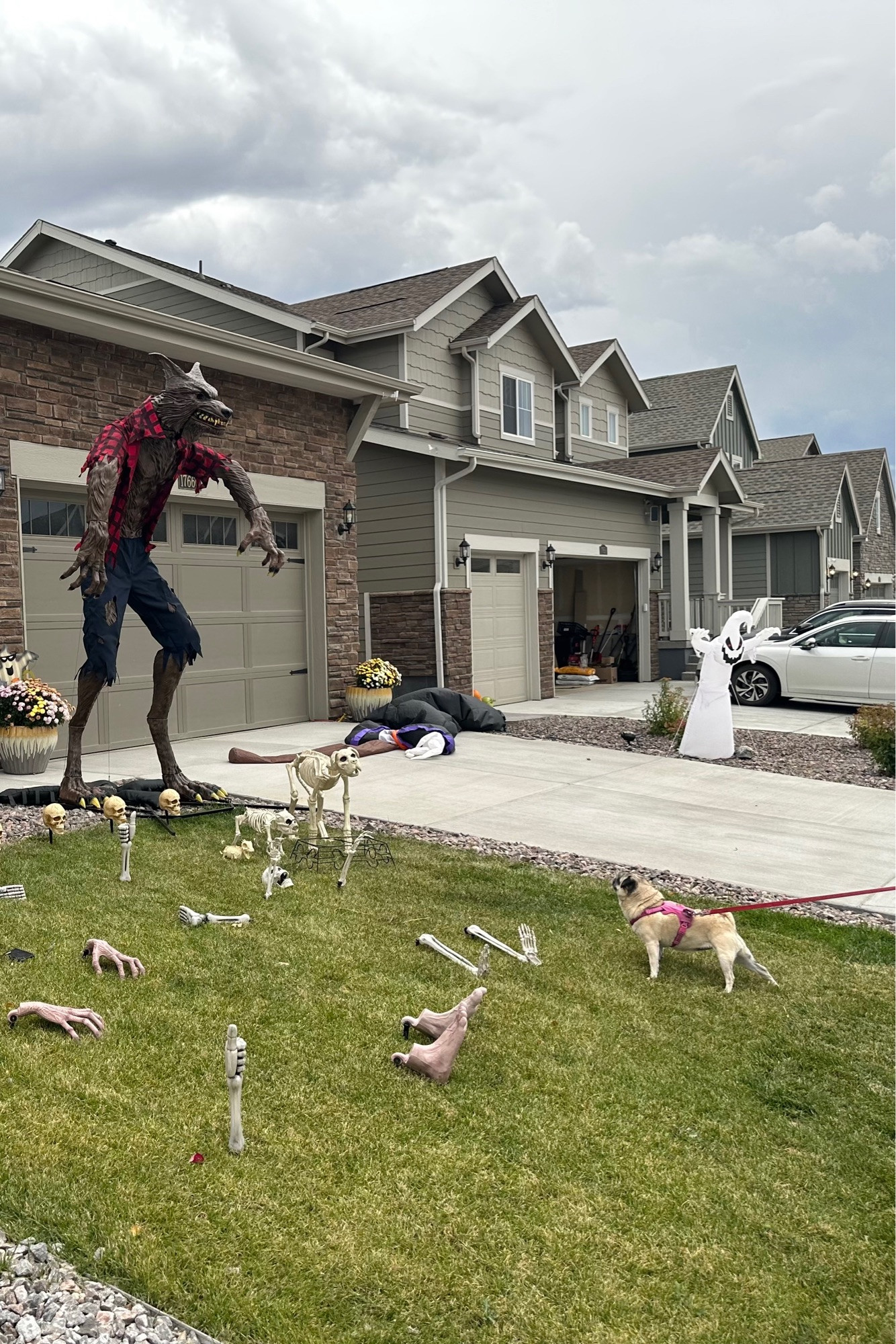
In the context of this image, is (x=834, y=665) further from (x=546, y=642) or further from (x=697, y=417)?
(x=697, y=417)

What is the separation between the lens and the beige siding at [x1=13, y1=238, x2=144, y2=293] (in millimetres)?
16531

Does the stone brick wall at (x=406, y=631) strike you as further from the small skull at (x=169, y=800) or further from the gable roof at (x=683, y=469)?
the small skull at (x=169, y=800)

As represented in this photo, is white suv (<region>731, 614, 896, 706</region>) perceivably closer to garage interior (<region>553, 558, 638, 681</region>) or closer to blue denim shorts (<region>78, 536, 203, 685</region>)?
garage interior (<region>553, 558, 638, 681</region>)

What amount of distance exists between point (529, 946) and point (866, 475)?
1251 inches

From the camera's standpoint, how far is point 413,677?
1434cm

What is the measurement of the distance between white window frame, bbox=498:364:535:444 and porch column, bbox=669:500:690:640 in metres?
3.27

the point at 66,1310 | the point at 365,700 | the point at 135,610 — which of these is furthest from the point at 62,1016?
the point at 365,700

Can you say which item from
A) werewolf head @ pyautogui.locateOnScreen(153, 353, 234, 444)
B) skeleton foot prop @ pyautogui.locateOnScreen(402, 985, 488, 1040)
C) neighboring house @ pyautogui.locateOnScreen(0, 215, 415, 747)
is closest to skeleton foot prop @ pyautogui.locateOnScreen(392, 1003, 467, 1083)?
skeleton foot prop @ pyautogui.locateOnScreen(402, 985, 488, 1040)

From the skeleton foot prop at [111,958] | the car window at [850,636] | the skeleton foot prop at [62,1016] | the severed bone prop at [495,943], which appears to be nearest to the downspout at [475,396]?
the car window at [850,636]

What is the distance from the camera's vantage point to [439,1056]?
137 inches

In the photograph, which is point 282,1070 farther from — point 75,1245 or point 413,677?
point 413,677

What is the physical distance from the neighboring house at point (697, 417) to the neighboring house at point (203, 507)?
15.6 m

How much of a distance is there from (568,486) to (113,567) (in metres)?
11.4

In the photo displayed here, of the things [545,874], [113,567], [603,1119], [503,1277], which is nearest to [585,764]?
[545,874]
